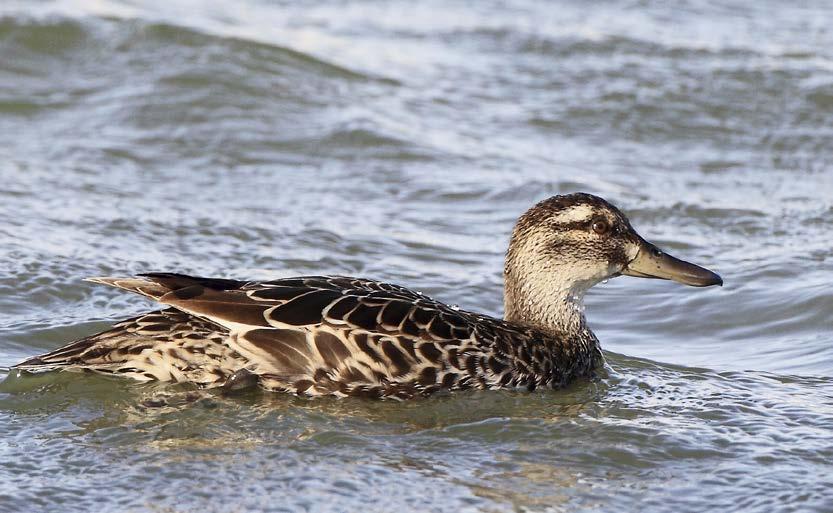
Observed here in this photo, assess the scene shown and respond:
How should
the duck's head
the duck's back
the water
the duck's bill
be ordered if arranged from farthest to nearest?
the duck's bill
the duck's head
the duck's back
the water

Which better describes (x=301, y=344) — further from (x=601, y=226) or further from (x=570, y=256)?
(x=601, y=226)

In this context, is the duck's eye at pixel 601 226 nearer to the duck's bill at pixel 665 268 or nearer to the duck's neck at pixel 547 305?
the duck's bill at pixel 665 268

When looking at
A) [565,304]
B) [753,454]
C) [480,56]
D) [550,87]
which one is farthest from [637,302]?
[480,56]

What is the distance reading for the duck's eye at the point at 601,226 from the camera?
351 inches

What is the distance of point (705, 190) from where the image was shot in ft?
43.8

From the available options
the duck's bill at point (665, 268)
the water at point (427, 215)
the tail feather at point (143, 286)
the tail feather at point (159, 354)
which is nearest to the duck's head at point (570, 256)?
the duck's bill at point (665, 268)

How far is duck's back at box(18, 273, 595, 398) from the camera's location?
793 centimetres

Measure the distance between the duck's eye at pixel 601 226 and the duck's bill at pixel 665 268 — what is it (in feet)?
0.85

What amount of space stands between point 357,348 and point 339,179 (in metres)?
5.70

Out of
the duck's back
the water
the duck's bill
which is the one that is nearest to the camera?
the water

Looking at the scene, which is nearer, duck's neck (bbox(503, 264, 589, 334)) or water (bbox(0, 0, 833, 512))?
water (bbox(0, 0, 833, 512))

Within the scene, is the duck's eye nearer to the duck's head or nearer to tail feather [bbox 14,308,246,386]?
the duck's head

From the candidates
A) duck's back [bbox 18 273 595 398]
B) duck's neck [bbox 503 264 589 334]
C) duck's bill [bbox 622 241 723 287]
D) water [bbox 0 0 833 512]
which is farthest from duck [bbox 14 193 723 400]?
duck's bill [bbox 622 241 723 287]

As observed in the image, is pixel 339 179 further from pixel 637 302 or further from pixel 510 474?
pixel 510 474
